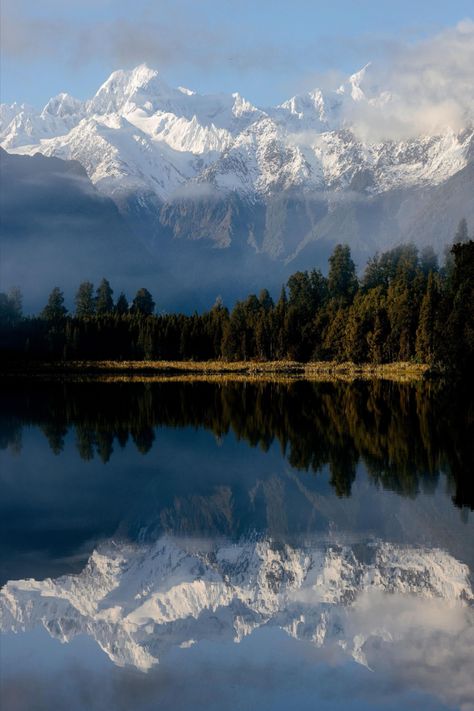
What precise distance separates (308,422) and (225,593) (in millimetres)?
39140

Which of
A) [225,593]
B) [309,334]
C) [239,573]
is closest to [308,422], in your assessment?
[239,573]

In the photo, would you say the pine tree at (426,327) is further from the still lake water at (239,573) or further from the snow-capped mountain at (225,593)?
the snow-capped mountain at (225,593)

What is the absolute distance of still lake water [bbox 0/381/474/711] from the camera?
2041 centimetres

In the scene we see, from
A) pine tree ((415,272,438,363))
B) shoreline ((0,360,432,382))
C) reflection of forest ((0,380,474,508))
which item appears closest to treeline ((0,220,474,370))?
pine tree ((415,272,438,363))

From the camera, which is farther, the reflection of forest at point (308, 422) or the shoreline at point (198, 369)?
the shoreline at point (198, 369)

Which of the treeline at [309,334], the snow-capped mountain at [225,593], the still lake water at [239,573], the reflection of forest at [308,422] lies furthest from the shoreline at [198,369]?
the snow-capped mountain at [225,593]

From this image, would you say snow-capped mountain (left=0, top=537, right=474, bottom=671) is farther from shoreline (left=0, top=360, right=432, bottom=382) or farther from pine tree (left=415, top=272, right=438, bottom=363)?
pine tree (left=415, top=272, right=438, bottom=363)

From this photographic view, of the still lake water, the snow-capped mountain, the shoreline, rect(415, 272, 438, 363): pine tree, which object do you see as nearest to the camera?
the still lake water

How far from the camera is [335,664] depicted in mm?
21312

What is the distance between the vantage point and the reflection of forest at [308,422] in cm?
4569

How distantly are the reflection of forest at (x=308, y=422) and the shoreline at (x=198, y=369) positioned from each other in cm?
4046

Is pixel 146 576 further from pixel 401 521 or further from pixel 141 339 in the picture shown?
pixel 141 339

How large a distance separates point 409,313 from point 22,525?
4870 inches

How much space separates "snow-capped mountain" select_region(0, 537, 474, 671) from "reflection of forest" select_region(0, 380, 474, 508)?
9.00m
